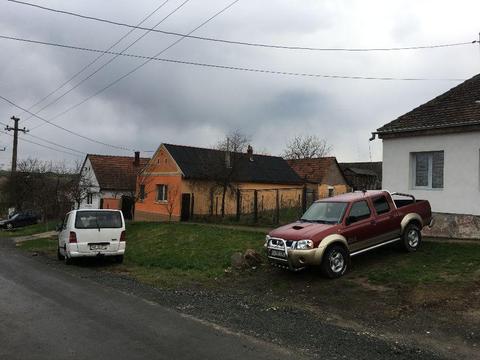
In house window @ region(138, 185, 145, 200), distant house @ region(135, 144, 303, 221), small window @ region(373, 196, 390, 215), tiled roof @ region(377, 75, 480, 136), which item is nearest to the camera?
small window @ region(373, 196, 390, 215)

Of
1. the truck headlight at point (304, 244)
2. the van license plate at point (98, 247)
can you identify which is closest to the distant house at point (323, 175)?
the van license plate at point (98, 247)

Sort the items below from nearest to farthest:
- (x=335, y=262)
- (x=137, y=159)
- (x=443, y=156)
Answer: (x=335, y=262)
(x=443, y=156)
(x=137, y=159)

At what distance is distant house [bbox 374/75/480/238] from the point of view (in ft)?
48.6

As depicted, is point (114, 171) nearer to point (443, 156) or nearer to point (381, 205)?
point (443, 156)

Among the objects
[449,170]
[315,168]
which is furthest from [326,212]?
[315,168]

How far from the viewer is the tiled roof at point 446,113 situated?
15.1m

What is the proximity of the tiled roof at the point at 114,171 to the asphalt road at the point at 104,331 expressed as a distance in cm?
3589

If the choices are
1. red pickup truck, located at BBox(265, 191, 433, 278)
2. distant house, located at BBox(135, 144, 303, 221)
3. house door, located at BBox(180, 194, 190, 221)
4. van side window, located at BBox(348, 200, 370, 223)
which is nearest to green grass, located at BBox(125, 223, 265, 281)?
red pickup truck, located at BBox(265, 191, 433, 278)

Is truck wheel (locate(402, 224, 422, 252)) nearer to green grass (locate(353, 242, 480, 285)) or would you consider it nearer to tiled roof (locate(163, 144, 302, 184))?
green grass (locate(353, 242, 480, 285))

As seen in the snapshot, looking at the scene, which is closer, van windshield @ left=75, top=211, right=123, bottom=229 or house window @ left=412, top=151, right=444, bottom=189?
van windshield @ left=75, top=211, right=123, bottom=229

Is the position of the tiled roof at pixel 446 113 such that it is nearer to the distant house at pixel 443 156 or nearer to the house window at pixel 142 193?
the distant house at pixel 443 156

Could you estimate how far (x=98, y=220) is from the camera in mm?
15445

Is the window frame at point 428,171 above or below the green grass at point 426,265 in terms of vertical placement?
above

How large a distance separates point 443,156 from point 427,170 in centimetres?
77
